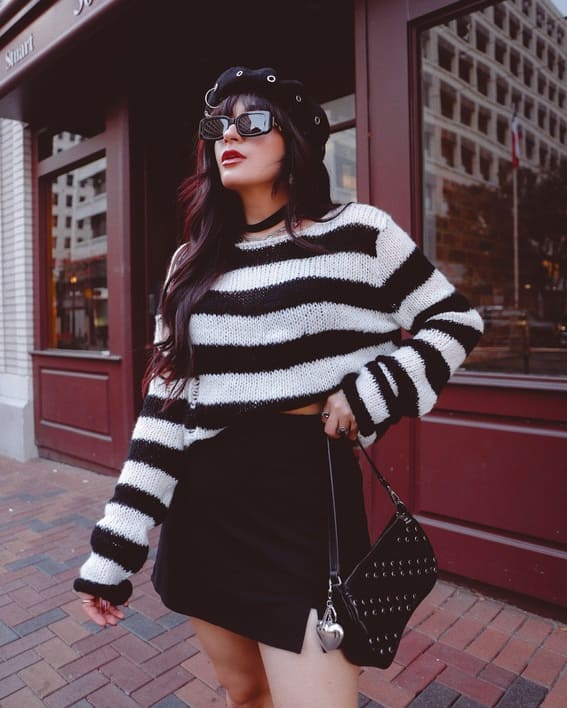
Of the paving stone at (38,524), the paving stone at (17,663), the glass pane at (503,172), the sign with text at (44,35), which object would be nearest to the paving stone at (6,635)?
the paving stone at (17,663)

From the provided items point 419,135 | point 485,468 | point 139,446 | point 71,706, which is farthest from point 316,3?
point 71,706

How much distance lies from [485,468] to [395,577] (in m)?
2.08

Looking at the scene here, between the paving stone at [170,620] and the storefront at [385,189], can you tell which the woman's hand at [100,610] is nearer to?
the paving stone at [170,620]

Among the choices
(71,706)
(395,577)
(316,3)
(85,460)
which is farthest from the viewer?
(85,460)

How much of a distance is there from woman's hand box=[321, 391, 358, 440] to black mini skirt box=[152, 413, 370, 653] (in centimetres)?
7

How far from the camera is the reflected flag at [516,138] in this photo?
636cm

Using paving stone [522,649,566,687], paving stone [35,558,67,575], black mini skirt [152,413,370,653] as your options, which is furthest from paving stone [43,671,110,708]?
paving stone [522,649,566,687]

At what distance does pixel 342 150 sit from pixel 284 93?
111 inches

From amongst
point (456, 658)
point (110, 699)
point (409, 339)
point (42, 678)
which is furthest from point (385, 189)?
point (42, 678)

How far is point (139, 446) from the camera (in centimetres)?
150

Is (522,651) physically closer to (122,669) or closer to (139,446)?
(122,669)

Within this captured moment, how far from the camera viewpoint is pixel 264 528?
4.29 feet

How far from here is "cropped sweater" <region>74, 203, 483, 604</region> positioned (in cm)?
132

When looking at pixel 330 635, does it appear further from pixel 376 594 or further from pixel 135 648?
pixel 135 648
